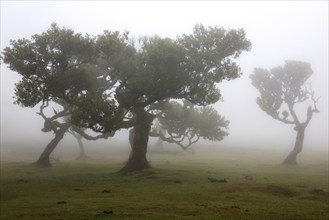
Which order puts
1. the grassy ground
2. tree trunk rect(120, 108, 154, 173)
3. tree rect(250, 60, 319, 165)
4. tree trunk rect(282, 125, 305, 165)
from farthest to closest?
tree rect(250, 60, 319, 165)
tree trunk rect(282, 125, 305, 165)
tree trunk rect(120, 108, 154, 173)
the grassy ground

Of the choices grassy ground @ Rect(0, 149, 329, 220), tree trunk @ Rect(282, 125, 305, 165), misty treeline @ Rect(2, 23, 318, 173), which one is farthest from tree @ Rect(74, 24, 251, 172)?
tree trunk @ Rect(282, 125, 305, 165)

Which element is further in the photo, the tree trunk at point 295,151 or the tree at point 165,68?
the tree trunk at point 295,151

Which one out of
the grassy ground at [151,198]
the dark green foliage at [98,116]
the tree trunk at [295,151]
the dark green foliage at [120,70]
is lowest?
the grassy ground at [151,198]

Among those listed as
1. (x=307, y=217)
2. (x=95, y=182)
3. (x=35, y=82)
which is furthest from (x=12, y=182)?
(x=307, y=217)

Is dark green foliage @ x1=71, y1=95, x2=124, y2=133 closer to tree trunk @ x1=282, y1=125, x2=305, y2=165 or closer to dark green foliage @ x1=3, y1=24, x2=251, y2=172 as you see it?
dark green foliage @ x1=3, y1=24, x2=251, y2=172

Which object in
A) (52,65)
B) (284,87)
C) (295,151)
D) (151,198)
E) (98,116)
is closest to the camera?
(151,198)

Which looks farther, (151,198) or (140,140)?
(140,140)

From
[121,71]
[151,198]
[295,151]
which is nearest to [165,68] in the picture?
[121,71]

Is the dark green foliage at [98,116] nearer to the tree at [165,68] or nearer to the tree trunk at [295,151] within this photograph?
the tree at [165,68]

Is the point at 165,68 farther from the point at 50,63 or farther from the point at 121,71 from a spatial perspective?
the point at 50,63

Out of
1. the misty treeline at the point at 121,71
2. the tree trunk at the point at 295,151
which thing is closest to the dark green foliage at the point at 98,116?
the misty treeline at the point at 121,71

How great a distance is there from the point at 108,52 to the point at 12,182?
18075 millimetres

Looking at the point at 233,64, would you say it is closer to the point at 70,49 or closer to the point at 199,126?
the point at 70,49

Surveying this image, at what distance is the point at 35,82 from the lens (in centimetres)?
4397
